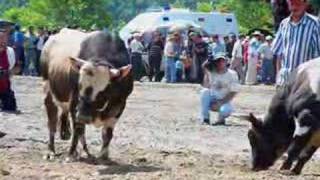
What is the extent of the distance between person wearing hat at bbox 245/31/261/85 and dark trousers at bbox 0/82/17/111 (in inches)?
549

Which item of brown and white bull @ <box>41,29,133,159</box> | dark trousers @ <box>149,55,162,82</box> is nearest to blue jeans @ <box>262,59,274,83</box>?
dark trousers @ <box>149,55,162,82</box>

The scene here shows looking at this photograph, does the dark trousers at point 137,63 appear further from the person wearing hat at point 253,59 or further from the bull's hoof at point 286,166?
the bull's hoof at point 286,166

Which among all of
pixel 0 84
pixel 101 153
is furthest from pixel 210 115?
pixel 101 153

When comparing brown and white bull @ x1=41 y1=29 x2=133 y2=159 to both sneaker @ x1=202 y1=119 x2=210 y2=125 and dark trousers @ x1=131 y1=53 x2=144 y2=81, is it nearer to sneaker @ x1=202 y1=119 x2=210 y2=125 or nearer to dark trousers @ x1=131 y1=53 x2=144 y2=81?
sneaker @ x1=202 y1=119 x2=210 y2=125

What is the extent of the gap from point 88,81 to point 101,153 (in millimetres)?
1217

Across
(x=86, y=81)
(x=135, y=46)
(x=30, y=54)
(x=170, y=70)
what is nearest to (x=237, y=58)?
(x=170, y=70)

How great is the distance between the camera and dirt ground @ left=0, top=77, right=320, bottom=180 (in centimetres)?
1177

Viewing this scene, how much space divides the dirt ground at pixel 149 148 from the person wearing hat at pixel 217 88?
1.26ft

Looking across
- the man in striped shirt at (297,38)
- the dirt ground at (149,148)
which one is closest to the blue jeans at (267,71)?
the dirt ground at (149,148)

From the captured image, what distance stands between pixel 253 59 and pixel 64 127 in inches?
733

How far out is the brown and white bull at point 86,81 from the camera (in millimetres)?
12586

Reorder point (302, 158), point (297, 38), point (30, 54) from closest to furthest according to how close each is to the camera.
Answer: point (302, 158) → point (297, 38) → point (30, 54)

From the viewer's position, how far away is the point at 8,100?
2033cm

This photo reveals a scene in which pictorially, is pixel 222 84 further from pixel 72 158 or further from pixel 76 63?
pixel 76 63
